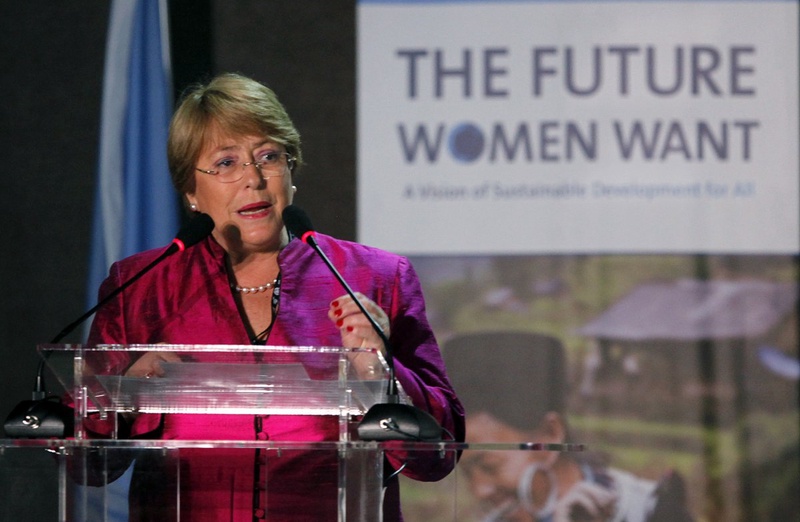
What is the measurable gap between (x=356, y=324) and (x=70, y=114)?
2877 millimetres

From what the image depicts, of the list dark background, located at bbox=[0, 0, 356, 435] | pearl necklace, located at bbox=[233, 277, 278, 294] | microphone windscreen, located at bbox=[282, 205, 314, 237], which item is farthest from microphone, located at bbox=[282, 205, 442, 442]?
dark background, located at bbox=[0, 0, 356, 435]

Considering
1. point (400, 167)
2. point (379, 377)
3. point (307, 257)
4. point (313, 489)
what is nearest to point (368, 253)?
point (307, 257)

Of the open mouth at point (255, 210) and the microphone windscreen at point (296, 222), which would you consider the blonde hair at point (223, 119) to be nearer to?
the open mouth at point (255, 210)

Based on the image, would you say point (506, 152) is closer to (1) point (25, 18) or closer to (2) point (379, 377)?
(1) point (25, 18)

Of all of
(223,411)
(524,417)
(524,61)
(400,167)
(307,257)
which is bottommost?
(524,417)

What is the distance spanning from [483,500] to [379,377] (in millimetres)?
284

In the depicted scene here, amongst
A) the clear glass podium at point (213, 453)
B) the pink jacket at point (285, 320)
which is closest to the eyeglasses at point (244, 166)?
the pink jacket at point (285, 320)

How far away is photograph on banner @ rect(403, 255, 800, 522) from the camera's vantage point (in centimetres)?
436

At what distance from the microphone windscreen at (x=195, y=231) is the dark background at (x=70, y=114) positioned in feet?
7.50

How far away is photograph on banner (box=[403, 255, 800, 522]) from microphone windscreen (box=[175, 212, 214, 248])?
95.5 inches

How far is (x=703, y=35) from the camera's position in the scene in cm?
439

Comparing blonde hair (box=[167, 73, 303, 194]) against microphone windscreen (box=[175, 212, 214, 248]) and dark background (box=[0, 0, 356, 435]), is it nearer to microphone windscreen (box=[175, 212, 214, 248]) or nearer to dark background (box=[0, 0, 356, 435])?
microphone windscreen (box=[175, 212, 214, 248])

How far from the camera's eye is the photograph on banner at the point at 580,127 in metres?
4.38

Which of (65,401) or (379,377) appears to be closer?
(379,377)
